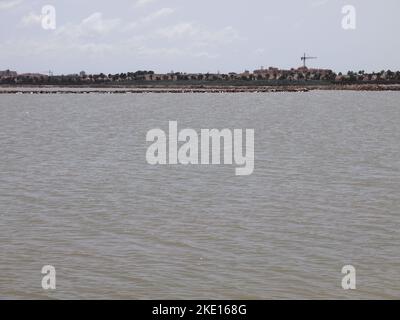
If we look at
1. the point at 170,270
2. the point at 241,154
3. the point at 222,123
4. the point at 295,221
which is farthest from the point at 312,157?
the point at 222,123

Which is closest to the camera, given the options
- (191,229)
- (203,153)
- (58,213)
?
(191,229)

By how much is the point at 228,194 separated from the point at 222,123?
4370cm

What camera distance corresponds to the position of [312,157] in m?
34.1

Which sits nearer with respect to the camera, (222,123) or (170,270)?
(170,270)

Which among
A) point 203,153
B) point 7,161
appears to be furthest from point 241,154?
point 7,161

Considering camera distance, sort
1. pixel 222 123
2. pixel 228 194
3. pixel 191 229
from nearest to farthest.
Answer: pixel 191 229, pixel 228 194, pixel 222 123

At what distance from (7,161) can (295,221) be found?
708 inches

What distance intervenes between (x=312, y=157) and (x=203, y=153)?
17.2ft
